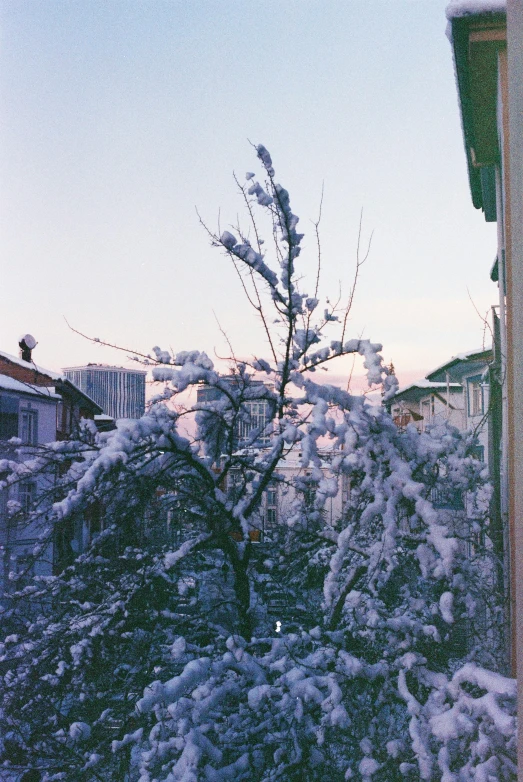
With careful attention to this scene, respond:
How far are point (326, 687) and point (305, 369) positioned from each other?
7.11ft

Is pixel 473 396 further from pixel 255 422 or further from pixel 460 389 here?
pixel 255 422

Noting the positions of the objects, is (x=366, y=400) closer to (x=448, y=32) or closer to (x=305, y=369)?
(x=305, y=369)

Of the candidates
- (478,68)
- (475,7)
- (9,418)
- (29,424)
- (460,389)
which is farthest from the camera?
(29,424)

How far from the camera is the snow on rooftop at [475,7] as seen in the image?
378cm

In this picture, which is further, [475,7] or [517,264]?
[475,7]

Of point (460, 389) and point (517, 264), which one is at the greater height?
point (460, 389)

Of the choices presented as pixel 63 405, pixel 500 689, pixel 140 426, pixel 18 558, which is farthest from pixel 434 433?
pixel 63 405

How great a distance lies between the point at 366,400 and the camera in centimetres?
364

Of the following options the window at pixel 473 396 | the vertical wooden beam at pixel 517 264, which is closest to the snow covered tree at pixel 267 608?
the vertical wooden beam at pixel 517 264

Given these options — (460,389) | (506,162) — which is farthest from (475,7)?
(460,389)

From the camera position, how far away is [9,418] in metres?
16.9

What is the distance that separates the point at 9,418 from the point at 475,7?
15862 mm

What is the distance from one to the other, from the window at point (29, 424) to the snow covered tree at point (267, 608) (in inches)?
530

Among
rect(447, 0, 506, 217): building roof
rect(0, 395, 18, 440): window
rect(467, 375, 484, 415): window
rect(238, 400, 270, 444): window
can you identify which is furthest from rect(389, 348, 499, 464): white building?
rect(0, 395, 18, 440): window
